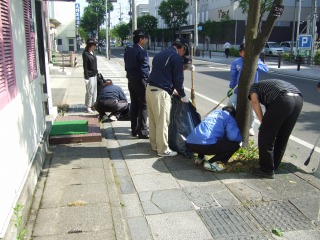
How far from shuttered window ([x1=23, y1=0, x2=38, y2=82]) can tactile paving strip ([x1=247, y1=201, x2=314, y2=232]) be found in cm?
344

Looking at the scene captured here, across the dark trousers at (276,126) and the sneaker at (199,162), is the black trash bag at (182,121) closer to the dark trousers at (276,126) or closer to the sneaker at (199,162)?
the sneaker at (199,162)

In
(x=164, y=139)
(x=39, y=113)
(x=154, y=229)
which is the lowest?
(x=154, y=229)

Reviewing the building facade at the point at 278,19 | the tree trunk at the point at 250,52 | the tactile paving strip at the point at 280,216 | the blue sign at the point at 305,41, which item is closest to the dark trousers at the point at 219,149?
the tree trunk at the point at 250,52

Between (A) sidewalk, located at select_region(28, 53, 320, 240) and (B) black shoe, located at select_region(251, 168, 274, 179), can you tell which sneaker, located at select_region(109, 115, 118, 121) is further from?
(B) black shoe, located at select_region(251, 168, 274, 179)

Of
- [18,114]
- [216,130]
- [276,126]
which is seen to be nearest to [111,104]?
[216,130]

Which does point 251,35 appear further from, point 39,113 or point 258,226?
point 39,113

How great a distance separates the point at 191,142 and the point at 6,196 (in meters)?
2.52

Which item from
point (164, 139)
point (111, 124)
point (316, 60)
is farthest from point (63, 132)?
point (316, 60)

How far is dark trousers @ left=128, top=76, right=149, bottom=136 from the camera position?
239 inches

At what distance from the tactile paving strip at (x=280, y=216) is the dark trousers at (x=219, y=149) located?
1.02 metres

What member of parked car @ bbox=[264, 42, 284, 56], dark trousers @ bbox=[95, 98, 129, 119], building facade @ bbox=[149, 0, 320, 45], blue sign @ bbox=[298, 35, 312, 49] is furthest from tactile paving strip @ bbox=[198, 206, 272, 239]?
building facade @ bbox=[149, 0, 320, 45]

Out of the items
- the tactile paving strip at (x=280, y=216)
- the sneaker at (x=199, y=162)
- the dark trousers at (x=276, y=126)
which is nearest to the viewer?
the tactile paving strip at (x=280, y=216)

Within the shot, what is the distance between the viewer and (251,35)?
524cm

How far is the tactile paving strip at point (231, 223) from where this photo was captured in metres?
3.29
